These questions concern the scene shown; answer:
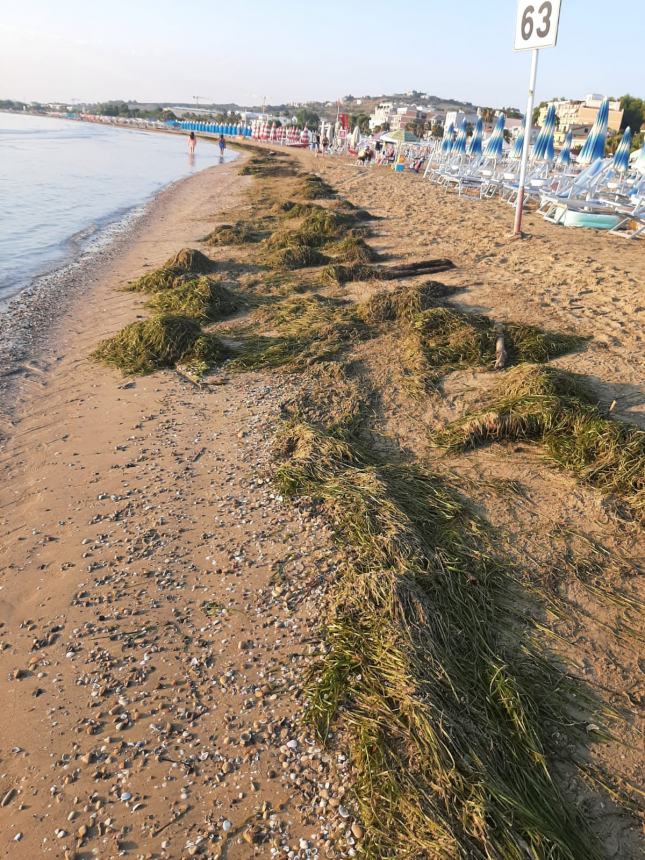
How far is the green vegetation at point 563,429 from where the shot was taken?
3689 millimetres

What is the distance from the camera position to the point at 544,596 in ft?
9.56

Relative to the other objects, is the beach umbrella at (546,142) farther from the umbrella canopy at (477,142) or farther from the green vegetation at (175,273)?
the green vegetation at (175,273)

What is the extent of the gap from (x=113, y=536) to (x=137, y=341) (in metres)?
3.38

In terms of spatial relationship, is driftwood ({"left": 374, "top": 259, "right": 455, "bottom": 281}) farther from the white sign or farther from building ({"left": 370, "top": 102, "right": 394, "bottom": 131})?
building ({"left": 370, "top": 102, "right": 394, "bottom": 131})

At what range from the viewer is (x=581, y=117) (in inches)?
3012

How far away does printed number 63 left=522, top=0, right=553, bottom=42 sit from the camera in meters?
8.24

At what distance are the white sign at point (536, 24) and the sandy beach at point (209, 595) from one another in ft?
16.3

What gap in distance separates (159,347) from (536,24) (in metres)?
7.96

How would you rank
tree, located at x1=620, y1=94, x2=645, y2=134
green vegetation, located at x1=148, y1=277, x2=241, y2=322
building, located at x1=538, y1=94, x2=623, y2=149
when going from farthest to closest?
tree, located at x1=620, y1=94, x2=645, y2=134 → building, located at x1=538, y1=94, x2=623, y2=149 → green vegetation, located at x1=148, y1=277, x2=241, y2=322

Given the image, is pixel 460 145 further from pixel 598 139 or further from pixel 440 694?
pixel 440 694

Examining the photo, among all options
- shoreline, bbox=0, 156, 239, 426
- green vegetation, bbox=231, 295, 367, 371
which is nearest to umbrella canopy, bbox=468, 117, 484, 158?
shoreline, bbox=0, 156, 239, 426

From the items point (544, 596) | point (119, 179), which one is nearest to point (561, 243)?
point (544, 596)

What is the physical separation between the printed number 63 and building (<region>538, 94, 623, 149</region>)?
43.7m

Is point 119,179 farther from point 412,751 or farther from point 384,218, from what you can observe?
point 412,751
